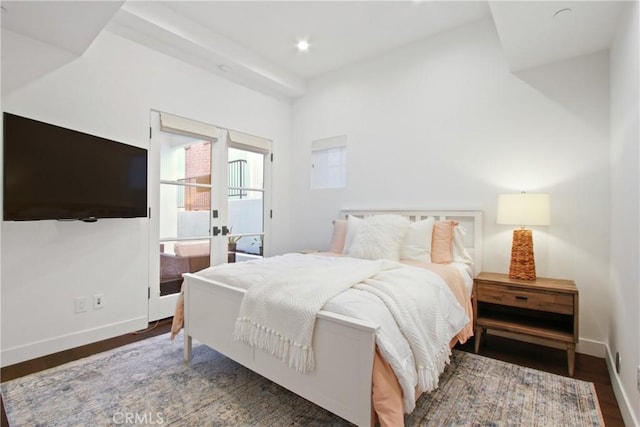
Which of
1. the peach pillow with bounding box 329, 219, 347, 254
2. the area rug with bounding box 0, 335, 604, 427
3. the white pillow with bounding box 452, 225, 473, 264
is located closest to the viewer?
the area rug with bounding box 0, 335, 604, 427

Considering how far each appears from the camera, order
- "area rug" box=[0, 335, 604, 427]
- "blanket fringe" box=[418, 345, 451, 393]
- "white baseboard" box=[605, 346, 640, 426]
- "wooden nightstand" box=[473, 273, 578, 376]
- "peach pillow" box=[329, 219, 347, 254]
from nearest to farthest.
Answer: "blanket fringe" box=[418, 345, 451, 393] → "white baseboard" box=[605, 346, 640, 426] → "area rug" box=[0, 335, 604, 427] → "wooden nightstand" box=[473, 273, 578, 376] → "peach pillow" box=[329, 219, 347, 254]

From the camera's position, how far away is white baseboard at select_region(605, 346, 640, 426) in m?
1.57

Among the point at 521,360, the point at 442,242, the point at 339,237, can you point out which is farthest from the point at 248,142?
the point at 521,360

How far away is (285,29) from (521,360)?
3.75m

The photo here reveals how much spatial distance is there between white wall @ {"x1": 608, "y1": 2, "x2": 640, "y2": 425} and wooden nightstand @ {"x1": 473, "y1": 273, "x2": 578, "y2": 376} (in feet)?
0.82

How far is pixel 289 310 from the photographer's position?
1.61m

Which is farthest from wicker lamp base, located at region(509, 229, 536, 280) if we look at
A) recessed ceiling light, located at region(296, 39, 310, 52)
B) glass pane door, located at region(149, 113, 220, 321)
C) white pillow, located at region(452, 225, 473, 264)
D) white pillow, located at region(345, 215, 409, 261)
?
glass pane door, located at region(149, 113, 220, 321)

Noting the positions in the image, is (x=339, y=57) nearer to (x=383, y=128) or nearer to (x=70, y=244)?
(x=383, y=128)

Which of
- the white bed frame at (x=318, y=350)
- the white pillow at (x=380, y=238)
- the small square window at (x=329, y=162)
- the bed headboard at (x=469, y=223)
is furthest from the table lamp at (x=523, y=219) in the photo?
the small square window at (x=329, y=162)

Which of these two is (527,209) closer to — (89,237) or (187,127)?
(187,127)

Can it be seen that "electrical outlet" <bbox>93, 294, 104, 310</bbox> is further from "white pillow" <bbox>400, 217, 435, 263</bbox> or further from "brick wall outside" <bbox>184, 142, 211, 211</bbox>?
"white pillow" <bbox>400, 217, 435, 263</bbox>

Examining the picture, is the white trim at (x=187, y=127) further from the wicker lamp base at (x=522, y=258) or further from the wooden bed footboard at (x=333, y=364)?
the wicker lamp base at (x=522, y=258)

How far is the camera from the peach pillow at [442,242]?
2.79m

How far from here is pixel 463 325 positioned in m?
2.09
